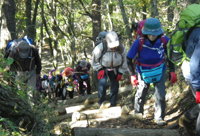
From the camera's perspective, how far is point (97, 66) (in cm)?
666

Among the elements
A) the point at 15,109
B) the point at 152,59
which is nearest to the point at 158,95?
the point at 152,59

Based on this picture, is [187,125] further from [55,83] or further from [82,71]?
[82,71]

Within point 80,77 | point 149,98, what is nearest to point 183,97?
point 149,98

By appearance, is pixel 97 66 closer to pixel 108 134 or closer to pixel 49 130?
pixel 108 134

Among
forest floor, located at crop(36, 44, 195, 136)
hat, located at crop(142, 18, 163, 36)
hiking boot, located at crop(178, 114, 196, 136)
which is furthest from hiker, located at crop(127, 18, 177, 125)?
hiking boot, located at crop(178, 114, 196, 136)

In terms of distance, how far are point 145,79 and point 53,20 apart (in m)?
13.1

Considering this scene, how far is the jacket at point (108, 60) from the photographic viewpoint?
6.53 meters

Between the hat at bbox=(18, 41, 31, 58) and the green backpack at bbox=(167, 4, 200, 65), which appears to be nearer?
the green backpack at bbox=(167, 4, 200, 65)

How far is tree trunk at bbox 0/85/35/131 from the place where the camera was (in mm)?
3555

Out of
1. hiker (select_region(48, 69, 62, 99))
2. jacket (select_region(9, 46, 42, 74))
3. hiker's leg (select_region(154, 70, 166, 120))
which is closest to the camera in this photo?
hiker's leg (select_region(154, 70, 166, 120))

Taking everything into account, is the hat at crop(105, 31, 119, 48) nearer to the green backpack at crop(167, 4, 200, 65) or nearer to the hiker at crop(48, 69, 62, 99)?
the green backpack at crop(167, 4, 200, 65)

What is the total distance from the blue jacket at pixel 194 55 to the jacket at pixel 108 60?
254 cm

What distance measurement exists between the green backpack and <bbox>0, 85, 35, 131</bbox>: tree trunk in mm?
2406

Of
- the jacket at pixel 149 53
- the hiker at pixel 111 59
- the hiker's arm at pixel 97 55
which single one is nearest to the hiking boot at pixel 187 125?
the jacket at pixel 149 53
